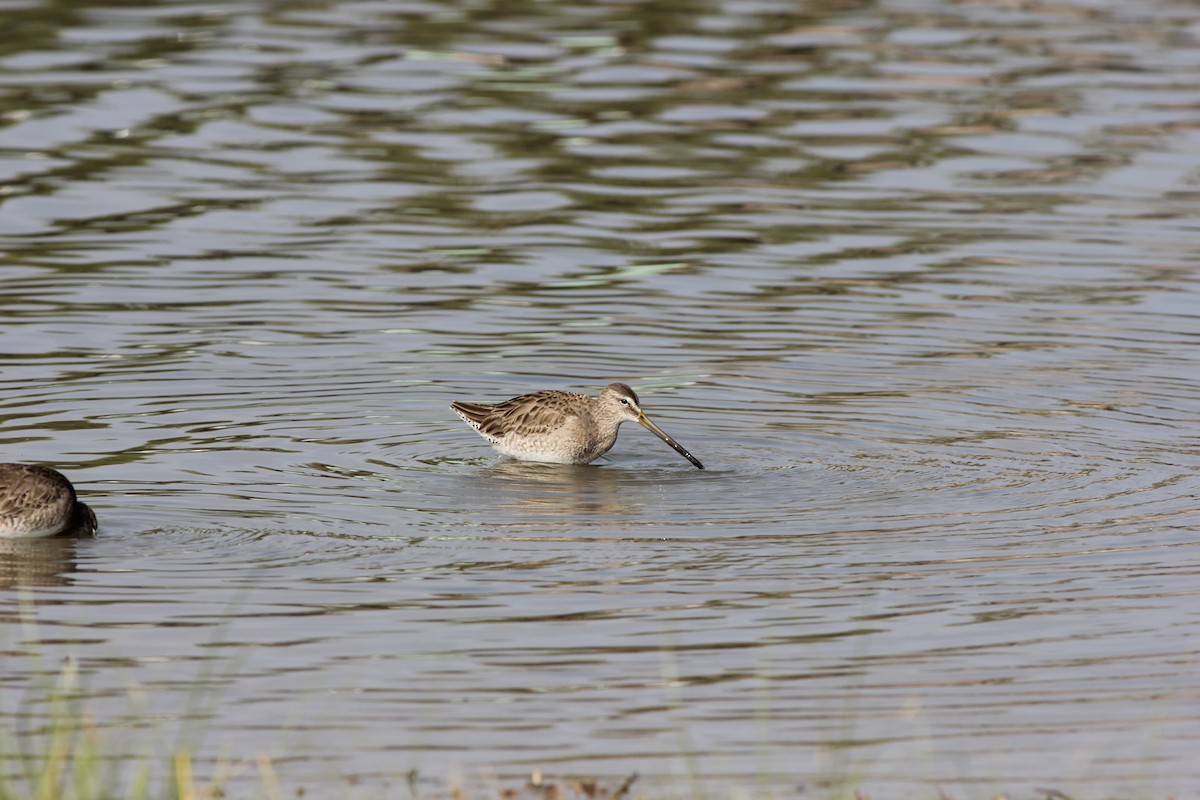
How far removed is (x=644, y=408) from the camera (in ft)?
53.9

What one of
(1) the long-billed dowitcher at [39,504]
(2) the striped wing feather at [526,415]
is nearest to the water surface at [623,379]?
(1) the long-billed dowitcher at [39,504]

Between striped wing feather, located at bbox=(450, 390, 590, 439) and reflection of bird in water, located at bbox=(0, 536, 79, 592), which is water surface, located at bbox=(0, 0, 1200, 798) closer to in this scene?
reflection of bird in water, located at bbox=(0, 536, 79, 592)

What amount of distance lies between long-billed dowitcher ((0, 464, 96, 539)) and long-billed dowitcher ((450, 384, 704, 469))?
3.66 m

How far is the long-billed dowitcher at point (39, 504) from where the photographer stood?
12.4 metres

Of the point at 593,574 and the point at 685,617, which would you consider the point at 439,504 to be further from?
the point at 685,617

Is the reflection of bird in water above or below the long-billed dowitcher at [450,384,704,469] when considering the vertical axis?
above

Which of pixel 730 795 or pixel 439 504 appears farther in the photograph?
pixel 439 504

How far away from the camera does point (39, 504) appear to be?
1245cm

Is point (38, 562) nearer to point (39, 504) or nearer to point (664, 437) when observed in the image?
point (39, 504)

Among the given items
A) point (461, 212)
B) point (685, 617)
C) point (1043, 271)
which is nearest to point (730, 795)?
point (685, 617)

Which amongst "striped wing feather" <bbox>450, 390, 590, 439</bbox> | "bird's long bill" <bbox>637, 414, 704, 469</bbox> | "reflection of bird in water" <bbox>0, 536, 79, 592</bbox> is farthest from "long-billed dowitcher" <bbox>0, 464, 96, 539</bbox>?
"bird's long bill" <bbox>637, 414, 704, 469</bbox>

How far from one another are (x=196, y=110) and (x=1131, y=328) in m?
12.5

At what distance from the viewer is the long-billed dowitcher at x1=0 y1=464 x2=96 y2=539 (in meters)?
12.4

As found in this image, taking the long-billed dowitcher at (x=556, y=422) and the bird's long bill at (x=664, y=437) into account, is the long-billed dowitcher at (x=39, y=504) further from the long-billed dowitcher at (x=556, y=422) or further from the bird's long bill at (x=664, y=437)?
the bird's long bill at (x=664, y=437)
